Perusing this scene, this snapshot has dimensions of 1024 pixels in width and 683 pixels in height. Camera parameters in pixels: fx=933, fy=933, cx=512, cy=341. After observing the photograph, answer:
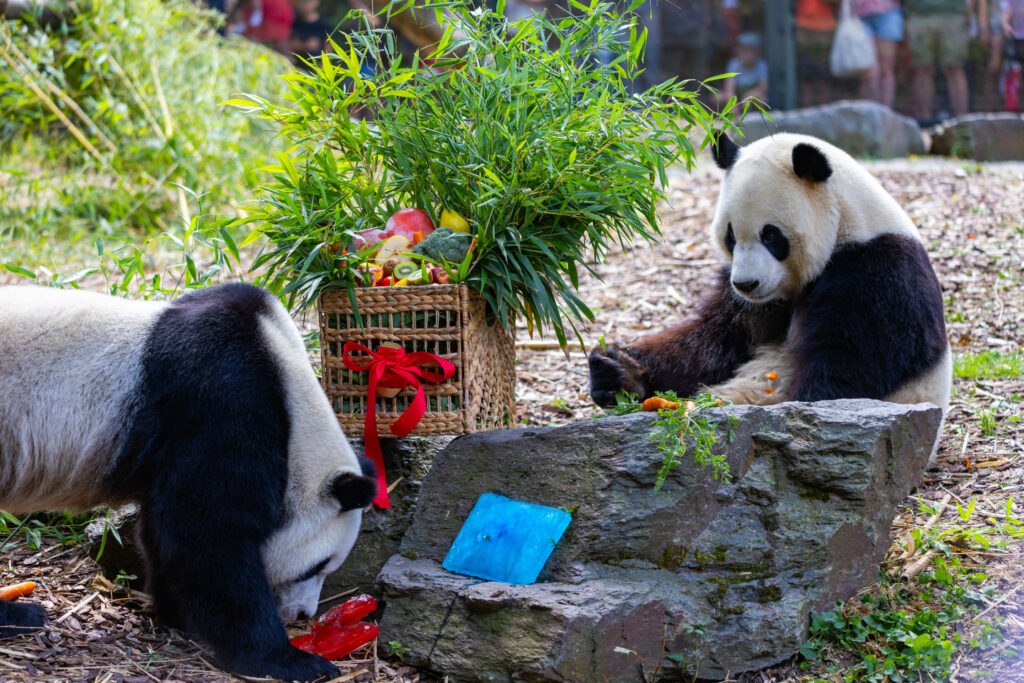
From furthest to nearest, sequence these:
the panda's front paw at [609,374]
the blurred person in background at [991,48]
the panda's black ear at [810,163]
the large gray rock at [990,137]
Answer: the large gray rock at [990,137]
the blurred person in background at [991,48]
the panda's front paw at [609,374]
the panda's black ear at [810,163]

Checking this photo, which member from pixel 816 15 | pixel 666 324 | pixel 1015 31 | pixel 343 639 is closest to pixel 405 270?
pixel 343 639

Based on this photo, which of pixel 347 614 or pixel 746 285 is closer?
pixel 347 614

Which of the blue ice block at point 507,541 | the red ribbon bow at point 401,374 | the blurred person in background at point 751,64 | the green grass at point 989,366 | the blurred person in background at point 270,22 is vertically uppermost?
the blurred person in background at point 270,22

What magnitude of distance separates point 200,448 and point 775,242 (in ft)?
6.80

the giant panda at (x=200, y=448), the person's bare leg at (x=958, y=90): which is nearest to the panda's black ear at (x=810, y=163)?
the giant panda at (x=200, y=448)

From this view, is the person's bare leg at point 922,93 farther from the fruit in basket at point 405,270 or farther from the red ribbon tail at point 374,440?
the red ribbon tail at point 374,440

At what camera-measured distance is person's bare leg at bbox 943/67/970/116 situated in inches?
350

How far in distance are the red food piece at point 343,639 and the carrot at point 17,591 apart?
1.03 meters

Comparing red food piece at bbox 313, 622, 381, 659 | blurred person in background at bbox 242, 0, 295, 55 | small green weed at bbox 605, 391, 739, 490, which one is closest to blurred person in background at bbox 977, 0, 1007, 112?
blurred person in background at bbox 242, 0, 295, 55

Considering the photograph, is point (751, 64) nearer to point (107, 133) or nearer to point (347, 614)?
point (107, 133)

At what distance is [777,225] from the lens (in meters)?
3.31

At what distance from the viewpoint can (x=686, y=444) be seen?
257cm

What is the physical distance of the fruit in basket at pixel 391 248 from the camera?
2.86m

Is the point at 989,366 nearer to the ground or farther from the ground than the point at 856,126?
nearer to the ground
